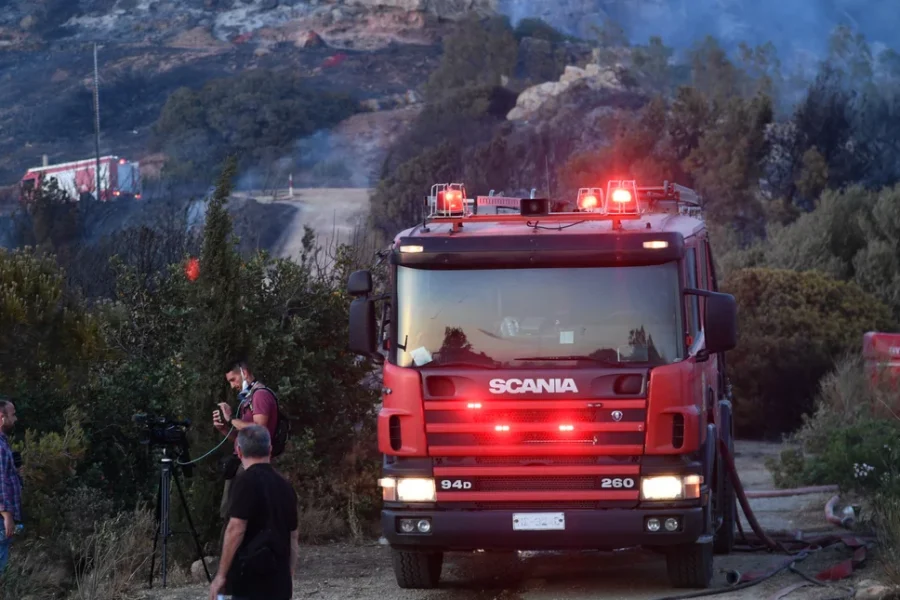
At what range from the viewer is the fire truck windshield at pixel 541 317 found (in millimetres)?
9469

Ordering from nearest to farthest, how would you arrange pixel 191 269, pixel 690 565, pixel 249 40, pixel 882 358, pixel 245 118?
pixel 690 565
pixel 191 269
pixel 882 358
pixel 245 118
pixel 249 40

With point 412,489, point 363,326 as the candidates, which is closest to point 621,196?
point 363,326

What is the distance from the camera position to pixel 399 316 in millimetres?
9727

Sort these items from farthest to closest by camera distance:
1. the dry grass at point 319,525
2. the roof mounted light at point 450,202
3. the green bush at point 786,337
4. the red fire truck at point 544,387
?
the green bush at point 786,337
the dry grass at point 319,525
the roof mounted light at point 450,202
the red fire truck at point 544,387

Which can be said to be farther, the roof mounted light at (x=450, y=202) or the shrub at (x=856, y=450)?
the shrub at (x=856, y=450)

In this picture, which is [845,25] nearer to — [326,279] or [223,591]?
[326,279]

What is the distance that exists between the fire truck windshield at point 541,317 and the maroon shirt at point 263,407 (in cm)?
130

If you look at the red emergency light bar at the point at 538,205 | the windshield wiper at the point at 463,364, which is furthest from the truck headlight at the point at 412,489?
the red emergency light bar at the point at 538,205

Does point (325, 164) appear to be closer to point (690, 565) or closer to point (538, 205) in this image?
point (538, 205)

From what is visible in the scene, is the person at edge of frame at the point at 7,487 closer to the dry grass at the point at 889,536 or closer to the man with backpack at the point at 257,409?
the man with backpack at the point at 257,409

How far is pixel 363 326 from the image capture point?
974 cm

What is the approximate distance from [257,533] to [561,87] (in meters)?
65.7

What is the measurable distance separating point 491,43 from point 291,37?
14749 millimetres

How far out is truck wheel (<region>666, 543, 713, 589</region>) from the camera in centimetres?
1003
